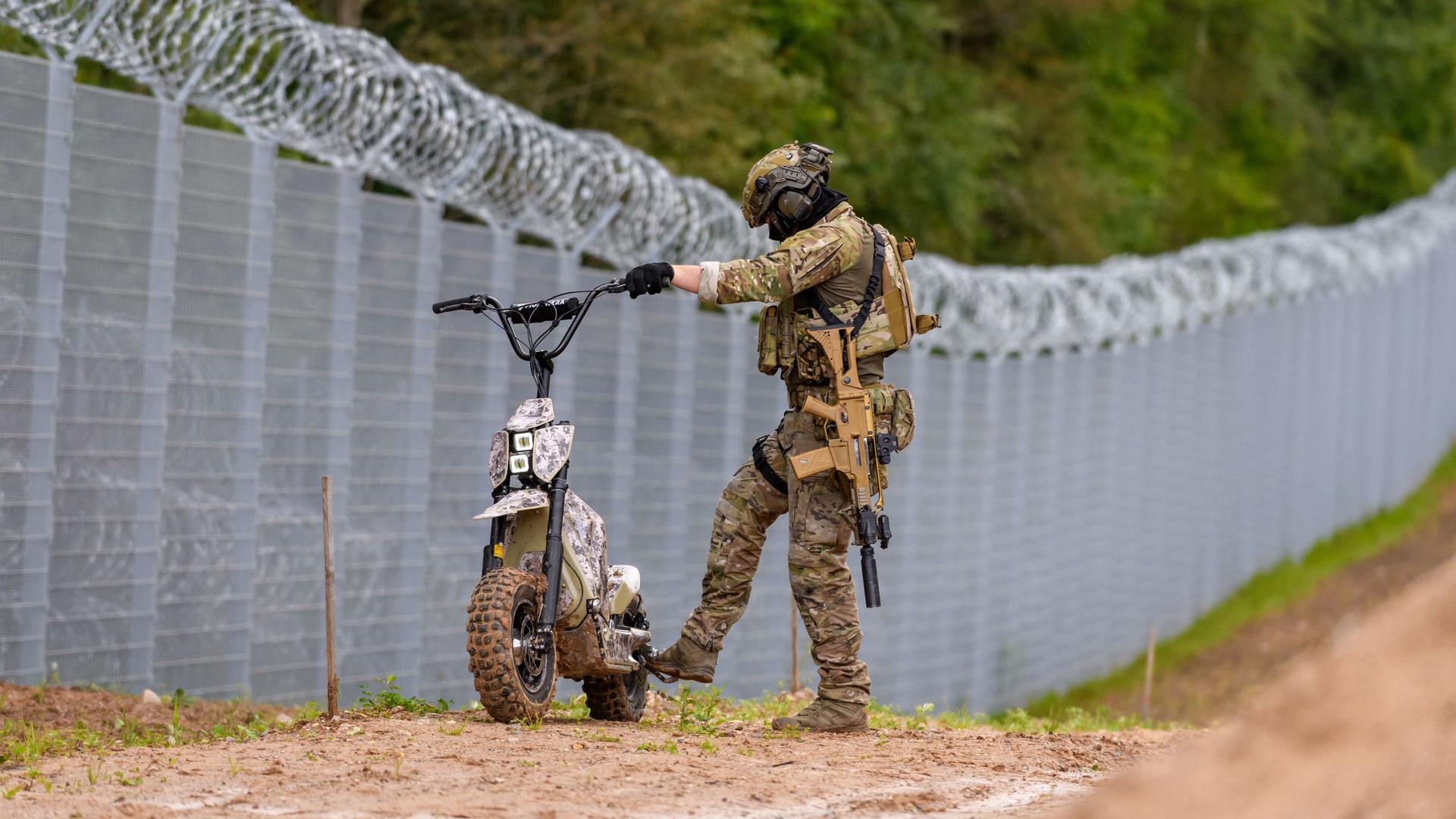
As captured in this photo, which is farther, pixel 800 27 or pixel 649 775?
pixel 800 27

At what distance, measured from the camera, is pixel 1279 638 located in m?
20.0

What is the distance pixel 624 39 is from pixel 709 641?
37.7 feet

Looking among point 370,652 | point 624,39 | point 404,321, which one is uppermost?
point 624,39

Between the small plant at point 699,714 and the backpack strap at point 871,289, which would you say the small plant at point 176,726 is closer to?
the small plant at point 699,714

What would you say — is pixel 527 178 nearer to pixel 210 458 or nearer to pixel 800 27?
pixel 210 458

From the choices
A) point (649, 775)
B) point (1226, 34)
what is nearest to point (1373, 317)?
point (1226, 34)

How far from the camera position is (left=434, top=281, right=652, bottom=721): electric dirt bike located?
563cm

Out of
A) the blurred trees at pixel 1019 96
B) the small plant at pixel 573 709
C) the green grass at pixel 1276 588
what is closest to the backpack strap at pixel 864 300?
the small plant at pixel 573 709

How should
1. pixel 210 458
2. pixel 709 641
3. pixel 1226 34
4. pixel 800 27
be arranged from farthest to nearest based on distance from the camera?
1. pixel 1226 34
2. pixel 800 27
3. pixel 210 458
4. pixel 709 641

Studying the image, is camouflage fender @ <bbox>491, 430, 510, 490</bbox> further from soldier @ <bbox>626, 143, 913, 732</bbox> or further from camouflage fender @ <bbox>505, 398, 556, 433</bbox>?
soldier @ <bbox>626, 143, 913, 732</bbox>

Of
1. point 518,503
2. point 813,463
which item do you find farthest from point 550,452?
point 813,463

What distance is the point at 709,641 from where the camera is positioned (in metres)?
6.52

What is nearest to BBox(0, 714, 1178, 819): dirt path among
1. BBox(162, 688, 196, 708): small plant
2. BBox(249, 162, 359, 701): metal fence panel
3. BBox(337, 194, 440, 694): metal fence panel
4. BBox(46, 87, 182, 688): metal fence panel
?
BBox(162, 688, 196, 708): small plant

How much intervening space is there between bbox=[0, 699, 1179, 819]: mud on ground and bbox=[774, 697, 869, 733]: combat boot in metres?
0.17
